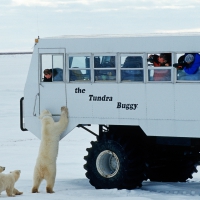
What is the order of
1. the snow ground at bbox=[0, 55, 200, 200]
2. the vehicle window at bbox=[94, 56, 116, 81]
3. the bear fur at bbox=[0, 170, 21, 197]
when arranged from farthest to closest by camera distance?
the vehicle window at bbox=[94, 56, 116, 81] < the snow ground at bbox=[0, 55, 200, 200] < the bear fur at bbox=[0, 170, 21, 197]

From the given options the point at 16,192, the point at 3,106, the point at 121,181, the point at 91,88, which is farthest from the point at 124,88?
the point at 3,106

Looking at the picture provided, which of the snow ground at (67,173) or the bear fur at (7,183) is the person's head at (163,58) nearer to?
the snow ground at (67,173)

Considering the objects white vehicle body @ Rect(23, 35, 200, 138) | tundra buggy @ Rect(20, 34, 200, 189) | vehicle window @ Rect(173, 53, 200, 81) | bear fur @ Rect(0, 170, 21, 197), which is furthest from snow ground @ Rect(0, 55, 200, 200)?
vehicle window @ Rect(173, 53, 200, 81)

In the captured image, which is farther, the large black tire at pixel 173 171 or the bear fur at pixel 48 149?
the large black tire at pixel 173 171

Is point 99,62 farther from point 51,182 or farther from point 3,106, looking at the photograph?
point 3,106

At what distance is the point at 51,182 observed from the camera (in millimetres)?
11797

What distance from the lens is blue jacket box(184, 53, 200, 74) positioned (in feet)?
37.4

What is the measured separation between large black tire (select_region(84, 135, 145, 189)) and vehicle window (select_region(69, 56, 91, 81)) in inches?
46.2

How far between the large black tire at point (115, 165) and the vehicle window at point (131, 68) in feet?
3.60

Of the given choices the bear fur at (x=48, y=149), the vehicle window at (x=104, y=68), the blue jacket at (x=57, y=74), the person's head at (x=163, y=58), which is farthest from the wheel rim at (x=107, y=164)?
the person's head at (x=163, y=58)

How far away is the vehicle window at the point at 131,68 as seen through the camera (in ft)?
39.3

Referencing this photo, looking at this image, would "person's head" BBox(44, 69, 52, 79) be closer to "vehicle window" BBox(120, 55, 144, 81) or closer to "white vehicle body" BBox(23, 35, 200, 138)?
"white vehicle body" BBox(23, 35, 200, 138)

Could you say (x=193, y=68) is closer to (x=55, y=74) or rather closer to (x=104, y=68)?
(x=104, y=68)

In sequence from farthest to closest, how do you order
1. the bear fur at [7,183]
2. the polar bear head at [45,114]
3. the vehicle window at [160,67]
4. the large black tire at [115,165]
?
1. the polar bear head at [45,114]
2. the large black tire at [115,165]
3. the vehicle window at [160,67]
4. the bear fur at [7,183]
